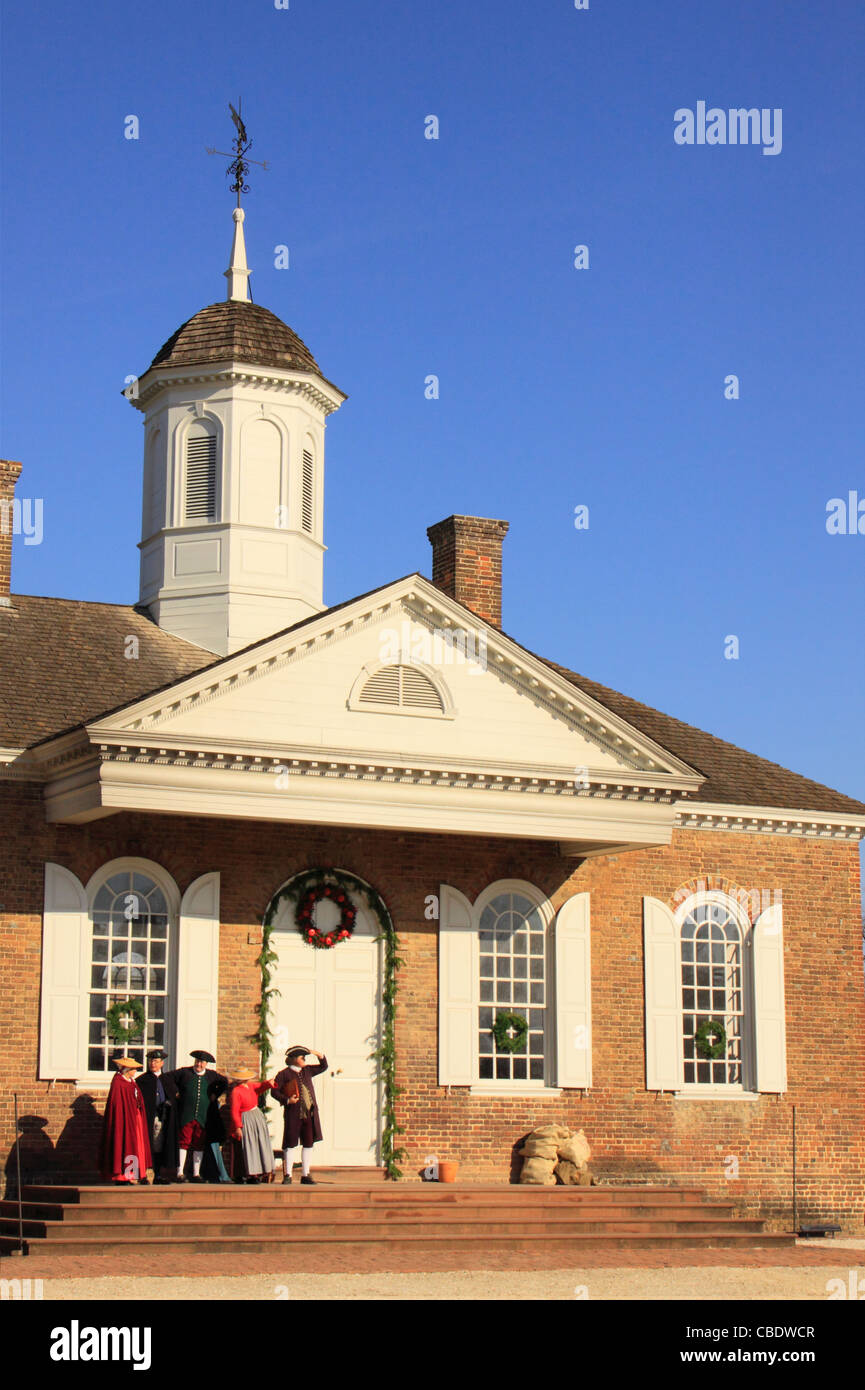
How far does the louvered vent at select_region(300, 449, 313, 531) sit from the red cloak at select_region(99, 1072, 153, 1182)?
32.3ft

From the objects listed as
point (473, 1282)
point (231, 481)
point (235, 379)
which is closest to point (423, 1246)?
point (473, 1282)

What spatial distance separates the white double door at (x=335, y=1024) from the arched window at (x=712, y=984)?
14.6ft

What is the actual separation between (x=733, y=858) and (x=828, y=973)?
211cm

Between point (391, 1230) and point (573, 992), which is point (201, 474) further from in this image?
point (391, 1230)

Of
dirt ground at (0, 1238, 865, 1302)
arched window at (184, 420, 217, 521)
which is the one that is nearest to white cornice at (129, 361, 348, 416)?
arched window at (184, 420, 217, 521)

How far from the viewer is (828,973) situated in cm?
2405

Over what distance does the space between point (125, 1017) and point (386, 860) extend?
12.0ft

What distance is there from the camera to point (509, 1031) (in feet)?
71.2

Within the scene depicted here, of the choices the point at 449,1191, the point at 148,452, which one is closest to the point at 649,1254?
the point at 449,1191

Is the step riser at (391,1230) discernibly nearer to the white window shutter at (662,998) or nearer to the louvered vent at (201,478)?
the white window shutter at (662,998)

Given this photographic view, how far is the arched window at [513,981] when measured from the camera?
21.8 metres

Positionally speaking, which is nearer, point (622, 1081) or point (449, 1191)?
point (449, 1191)

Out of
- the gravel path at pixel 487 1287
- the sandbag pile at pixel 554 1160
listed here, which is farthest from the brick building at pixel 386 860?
the gravel path at pixel 487 1287

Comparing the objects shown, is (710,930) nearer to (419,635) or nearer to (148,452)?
(419,635)
